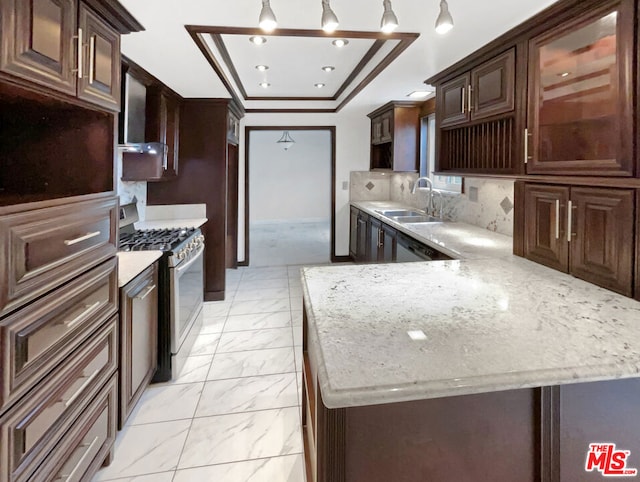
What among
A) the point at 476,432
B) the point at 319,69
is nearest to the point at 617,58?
the point at 476,432

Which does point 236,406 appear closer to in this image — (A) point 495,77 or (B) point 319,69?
(A) point 495,77

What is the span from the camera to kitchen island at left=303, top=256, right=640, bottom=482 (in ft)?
3.00

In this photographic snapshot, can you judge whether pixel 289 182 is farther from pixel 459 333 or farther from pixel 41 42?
pixel 459 333

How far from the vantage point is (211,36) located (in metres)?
2.60

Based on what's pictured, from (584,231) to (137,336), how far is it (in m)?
2.30

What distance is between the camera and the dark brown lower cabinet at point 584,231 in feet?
4.86

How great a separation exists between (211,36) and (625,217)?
2.56 m

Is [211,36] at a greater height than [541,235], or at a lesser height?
greater

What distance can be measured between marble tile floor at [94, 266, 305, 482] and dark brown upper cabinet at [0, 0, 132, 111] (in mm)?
1692

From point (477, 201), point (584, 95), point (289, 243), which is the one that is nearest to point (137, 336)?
point (584, 95)

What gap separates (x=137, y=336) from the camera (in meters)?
2.15

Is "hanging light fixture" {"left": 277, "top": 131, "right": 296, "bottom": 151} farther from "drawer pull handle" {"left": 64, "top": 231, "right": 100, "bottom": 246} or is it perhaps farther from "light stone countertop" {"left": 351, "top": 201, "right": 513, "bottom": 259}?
"drawer pull handle" {"left": 64, "top": 231, "right": 100, "bottom": 246}

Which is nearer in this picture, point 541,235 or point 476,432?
point 476,432

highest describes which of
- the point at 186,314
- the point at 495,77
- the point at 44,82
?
the point at 495,77
